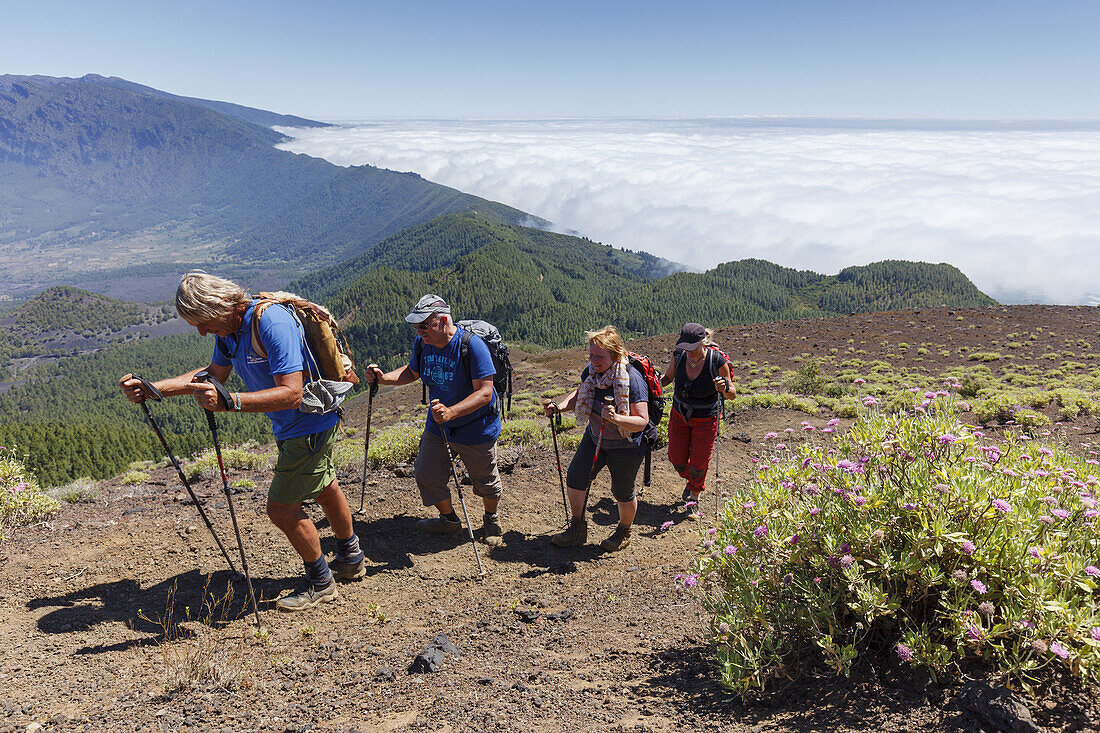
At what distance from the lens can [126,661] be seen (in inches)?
142

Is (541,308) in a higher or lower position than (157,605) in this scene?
lower

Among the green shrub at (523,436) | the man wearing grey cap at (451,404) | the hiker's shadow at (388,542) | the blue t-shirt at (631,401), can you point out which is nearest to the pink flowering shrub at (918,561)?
the blue t-shirt at (631,401)

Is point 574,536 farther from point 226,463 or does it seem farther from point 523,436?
point 226,463

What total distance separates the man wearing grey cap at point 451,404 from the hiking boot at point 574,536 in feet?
2.08

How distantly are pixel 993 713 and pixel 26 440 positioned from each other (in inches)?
1875

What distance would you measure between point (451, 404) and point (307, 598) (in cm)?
196

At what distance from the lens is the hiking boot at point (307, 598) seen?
169 inches

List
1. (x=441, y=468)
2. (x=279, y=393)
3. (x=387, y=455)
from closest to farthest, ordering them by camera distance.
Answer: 1. (x=279, y=393)
2. (x=441, y=468)
3. (x=387, y=455)

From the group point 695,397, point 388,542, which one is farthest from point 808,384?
point 388,542

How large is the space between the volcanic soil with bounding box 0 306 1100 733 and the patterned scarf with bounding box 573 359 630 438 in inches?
58.4

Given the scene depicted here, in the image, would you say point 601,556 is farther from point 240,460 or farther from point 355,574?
point 240,460

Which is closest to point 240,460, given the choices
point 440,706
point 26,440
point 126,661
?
point 126,661

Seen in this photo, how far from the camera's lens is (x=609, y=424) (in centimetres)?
514

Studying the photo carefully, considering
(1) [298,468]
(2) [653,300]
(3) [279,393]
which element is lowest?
(2) [653,300]
